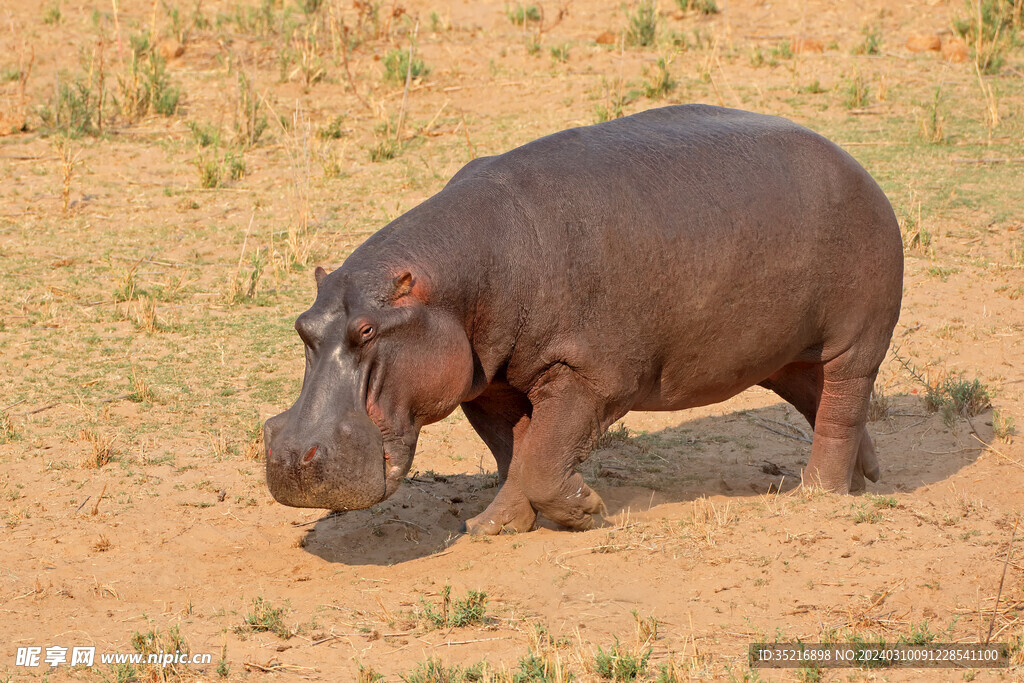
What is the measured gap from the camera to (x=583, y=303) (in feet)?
16.5

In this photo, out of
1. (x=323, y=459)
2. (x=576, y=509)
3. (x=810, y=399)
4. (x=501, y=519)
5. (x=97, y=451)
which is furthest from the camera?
(x=810, y=399)

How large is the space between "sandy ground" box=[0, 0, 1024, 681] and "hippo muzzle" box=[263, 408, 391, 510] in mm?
513

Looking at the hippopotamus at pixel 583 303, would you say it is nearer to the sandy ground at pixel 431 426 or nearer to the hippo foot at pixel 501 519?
the hippo foot at pixel 501 519

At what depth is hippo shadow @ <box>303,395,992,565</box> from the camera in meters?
5.72

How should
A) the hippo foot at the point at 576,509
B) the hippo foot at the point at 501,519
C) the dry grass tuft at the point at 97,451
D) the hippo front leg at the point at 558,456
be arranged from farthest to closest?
the dry grass tuft at the point at 97,451
the hippo foot at the point at 501,519
the hippo foot at the point at 576,509
the hippo front leg at the point at 558,456

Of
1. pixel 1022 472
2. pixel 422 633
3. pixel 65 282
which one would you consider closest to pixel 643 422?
pixel 1022 472

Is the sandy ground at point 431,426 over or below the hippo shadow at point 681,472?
over

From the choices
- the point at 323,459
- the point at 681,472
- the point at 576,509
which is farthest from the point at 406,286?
the point at 681,472

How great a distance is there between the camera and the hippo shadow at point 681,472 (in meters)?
5.72

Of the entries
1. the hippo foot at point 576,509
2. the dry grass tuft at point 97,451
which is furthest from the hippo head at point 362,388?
the dry grass tuft at point 97,451

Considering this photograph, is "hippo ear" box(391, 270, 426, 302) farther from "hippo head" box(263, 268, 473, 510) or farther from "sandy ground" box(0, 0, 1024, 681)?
"sandy ground" box(0, 0, 1024, 681)

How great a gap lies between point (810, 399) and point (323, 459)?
3.11 metres

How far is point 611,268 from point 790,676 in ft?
6.12

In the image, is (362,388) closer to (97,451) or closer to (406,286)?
(406,286)
